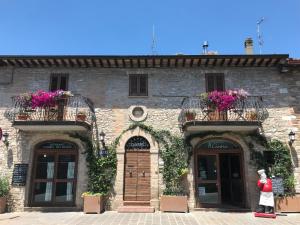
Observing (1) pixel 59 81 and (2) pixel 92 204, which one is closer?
(2) pixel 92 204

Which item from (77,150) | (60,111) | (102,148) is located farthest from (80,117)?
(102,148)

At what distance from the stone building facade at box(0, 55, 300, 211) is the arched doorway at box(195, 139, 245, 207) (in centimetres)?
6

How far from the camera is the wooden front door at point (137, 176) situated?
1230 centimetres

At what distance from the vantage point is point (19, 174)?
1246 cm

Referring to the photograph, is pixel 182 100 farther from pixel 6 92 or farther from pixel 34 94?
pixel 6 92

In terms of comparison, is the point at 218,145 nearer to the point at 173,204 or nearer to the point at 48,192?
the point at 173,204

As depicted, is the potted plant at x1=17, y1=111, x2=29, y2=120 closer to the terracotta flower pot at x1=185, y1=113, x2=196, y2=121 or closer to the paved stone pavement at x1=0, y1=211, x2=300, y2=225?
the paved stone pavement at x1=0, y1=211, x2=300, y2=225

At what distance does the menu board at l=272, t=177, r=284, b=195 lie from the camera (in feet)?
38.2

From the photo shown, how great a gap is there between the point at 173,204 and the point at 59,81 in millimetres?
7240

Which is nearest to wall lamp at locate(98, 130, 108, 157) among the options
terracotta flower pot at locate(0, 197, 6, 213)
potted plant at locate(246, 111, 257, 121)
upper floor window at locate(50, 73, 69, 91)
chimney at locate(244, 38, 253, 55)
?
upper floor window at locate(50, 73, 69, 91)

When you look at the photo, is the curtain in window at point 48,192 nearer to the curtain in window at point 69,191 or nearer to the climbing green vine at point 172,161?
the curtain in window at point 69,191

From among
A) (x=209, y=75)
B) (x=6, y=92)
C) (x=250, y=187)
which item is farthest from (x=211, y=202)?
(x=6, y=92)

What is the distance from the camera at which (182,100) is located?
13.2 meters

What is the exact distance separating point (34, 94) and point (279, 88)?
1043 cm
